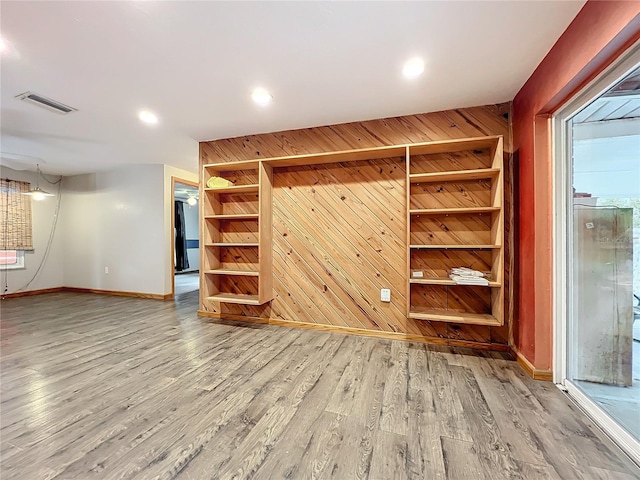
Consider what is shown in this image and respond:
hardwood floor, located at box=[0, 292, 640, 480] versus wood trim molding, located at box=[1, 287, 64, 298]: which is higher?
wood trim molding, located at box=[1, 287, 64, 298]

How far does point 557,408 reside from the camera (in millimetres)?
1707

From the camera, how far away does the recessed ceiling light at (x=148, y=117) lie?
2.83 meters

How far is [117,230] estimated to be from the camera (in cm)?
519

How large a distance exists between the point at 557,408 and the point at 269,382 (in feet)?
6.35

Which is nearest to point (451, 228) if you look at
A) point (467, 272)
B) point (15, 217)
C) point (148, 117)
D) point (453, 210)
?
point (453, 210)

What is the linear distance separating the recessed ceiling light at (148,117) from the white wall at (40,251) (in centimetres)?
424

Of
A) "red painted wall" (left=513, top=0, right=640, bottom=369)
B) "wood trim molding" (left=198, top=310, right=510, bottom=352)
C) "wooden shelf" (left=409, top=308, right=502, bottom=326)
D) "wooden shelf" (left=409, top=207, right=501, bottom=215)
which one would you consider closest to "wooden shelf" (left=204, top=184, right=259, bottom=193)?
"wood trim molding" (left=198, top=310, right=510, bottom=352)

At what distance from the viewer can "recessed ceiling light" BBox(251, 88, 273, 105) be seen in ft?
7.82

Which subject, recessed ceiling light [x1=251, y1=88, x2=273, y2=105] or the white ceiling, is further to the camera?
recessed ceiling light [x1=251, y1=88, x2=273, y2=105]

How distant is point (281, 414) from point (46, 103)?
352cm

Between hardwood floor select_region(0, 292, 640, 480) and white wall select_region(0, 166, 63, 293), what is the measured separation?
324 cm

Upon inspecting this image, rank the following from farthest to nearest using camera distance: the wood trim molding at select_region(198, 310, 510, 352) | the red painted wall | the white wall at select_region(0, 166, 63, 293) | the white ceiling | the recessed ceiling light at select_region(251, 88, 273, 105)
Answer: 1. the white wall at select_region(0, 166, 63, 293)
2. the wood trim molding at select_region(198, 310, 510, 352)
3. the recessed ceiling light at select_region(251, 88, 273, 105)
4. the white ceiling
5. the red painted wall

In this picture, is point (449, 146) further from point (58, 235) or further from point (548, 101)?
point (58, 235)

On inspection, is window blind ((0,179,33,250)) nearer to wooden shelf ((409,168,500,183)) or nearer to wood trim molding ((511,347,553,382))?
wooden shelf ((409,168,500,183))
